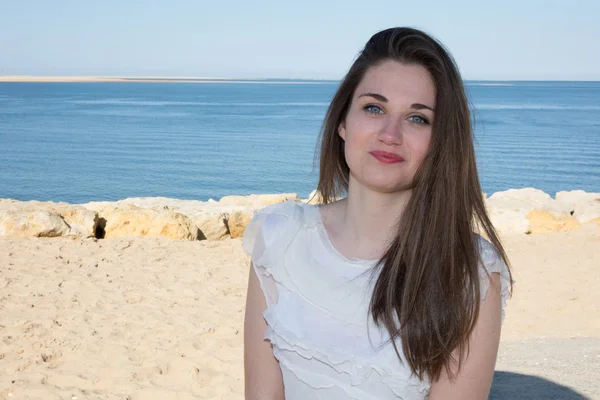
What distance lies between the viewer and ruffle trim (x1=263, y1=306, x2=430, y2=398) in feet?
6.92

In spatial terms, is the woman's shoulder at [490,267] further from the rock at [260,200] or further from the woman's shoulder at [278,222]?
the rock at [260,200]

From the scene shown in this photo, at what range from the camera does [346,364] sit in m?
2.14

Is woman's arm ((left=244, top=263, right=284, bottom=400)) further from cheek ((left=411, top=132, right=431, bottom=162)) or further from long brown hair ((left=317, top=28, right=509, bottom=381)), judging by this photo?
cheek ((left=411, top=132, right=431, bottom=162))

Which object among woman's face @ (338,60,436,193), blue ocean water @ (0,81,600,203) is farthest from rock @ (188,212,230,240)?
woman's face @ (338,60,436,193)

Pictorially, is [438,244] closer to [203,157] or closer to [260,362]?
[260,362]

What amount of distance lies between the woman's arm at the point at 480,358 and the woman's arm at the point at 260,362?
1.72ft

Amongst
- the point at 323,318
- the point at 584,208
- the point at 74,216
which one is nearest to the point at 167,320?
the point at 74,216

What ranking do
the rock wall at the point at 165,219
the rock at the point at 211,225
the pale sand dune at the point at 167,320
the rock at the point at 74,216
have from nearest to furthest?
the pale sand dune at the point at 167,320, the rock wall at the point at 165,219, the rock at the point at 74,216, the rock at the point at 211,225

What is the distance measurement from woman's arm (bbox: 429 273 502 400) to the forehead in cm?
56

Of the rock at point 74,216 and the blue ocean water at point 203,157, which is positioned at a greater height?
the rock at point 74,216

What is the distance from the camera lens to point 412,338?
6.80 ft

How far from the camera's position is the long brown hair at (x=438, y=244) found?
203 cm

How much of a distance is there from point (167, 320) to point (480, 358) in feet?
15.7

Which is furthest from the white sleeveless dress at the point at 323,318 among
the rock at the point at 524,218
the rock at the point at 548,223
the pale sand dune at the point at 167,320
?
the rock at the point at 548,223
